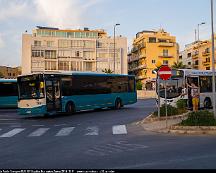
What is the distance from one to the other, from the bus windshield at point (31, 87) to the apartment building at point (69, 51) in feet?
203

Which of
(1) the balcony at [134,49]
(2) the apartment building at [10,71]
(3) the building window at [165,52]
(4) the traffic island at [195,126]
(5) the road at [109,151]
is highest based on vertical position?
(1) the balcony at [134,49]

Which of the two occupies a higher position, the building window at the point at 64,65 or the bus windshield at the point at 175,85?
the building window at the point at 64,65

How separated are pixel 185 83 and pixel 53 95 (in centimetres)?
880

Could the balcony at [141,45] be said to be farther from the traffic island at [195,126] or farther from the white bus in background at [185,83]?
the traffic island at [195,126]

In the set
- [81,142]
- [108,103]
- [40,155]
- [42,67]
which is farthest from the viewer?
[42,67]

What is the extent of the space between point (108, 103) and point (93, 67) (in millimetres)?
60936

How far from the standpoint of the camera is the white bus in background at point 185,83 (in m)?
23.6

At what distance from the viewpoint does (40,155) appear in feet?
31.1

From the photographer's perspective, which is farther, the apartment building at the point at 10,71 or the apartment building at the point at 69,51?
the apartment building at the point at 10,71

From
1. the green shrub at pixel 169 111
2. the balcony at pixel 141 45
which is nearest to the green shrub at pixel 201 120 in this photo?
the green shrub at pixel 169 111

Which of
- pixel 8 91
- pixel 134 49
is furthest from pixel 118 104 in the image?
pixel 134 49

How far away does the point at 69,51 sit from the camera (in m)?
87.2

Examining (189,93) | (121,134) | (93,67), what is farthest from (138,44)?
(121,134)

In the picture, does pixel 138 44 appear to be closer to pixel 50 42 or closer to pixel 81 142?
pixel 50 42
